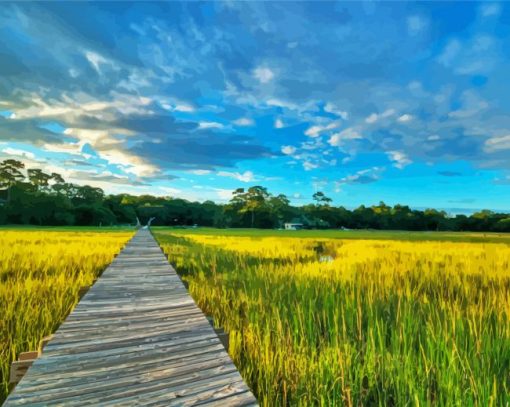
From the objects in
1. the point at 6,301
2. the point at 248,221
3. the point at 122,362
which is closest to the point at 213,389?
the point at 122,362

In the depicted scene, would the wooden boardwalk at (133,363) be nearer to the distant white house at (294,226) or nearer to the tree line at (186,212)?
the tree line at (186,212)

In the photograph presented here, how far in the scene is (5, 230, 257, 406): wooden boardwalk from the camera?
1723 mm

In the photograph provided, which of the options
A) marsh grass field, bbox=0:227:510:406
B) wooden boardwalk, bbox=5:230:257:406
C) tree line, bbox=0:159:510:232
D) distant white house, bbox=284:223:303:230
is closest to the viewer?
wooden boardwalk, bbox=5:230:257:406

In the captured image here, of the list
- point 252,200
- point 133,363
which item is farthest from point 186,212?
point 133,363

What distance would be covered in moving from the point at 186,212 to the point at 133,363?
9002 cm

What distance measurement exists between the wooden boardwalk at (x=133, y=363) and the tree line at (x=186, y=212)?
215 feet

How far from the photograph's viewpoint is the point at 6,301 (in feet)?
11.5

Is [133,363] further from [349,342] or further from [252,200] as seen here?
[252,200]

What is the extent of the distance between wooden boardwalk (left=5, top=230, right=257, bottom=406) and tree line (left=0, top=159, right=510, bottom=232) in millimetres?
65609

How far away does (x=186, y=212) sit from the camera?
89.5m

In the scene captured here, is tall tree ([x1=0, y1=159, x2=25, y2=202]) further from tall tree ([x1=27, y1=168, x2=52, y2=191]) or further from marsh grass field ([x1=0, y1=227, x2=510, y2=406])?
marsh grass field ([x1=0, y1=227, x2=510, y2=406])

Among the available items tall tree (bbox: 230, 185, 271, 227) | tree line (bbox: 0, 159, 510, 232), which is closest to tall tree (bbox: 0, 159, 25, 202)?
tree line (bbox: 0, 159, 510, 232)

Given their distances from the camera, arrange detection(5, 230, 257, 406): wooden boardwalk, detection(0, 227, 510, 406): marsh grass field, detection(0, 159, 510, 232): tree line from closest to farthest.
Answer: detection(5, 230, 257, 406): wooden boardwalk → detection(0, 227, 510, 406): marsh grass field → detection(0, 159, 510, 232): tree line

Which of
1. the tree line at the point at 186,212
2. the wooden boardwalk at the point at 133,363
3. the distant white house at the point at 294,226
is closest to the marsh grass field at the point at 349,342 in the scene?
the wooden boardwalk at the point at 133,363
